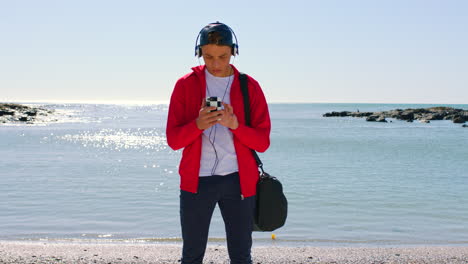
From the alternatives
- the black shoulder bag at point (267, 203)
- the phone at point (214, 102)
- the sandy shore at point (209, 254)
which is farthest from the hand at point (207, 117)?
the sandy shore at point (209, 254)

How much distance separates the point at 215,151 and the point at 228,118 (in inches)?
11.9

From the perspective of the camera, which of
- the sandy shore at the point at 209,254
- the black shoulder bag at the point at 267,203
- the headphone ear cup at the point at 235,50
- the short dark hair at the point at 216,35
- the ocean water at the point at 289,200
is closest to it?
the short dark hair at the point at 216,35

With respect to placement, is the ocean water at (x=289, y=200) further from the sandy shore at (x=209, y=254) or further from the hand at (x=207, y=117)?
the hand at (x=207, y=117)

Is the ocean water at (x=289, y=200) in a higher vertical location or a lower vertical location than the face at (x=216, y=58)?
lower

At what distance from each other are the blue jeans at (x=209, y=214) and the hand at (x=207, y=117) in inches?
14.2

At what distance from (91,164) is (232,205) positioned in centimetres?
2194

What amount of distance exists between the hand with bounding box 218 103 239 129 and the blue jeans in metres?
0.34

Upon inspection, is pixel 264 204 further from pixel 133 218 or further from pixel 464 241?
pixel 133 218

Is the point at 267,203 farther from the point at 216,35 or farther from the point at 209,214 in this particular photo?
the point at 216,35

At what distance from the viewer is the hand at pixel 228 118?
282 cm

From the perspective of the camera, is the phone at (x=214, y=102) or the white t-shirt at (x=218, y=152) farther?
the white t-shirt at (x=218, y=152)

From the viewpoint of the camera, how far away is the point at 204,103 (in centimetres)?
285

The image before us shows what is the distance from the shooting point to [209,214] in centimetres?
306

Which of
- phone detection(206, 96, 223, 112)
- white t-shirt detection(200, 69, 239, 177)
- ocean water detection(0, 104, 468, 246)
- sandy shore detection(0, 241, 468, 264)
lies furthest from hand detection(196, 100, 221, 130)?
ocean water detection(0, 104, 468, 246)
